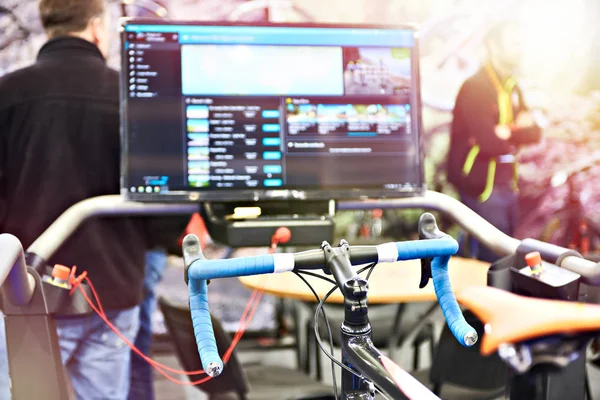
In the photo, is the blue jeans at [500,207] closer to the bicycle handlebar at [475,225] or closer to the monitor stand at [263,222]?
the bicycle handlebar at [475,225]

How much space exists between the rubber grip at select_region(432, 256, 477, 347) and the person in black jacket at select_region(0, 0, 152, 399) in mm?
1122

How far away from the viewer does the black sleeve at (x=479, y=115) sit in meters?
3.76

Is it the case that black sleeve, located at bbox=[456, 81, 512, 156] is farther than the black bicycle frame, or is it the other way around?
black sleeve, located at bbox=[456, 81, 512, 156]

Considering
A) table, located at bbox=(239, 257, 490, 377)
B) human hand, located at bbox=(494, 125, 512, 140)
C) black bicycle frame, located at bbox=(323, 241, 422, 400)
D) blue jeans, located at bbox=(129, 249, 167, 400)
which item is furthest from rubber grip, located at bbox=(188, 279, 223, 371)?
human hand, located at bbox=(494, 125, 512, 140)

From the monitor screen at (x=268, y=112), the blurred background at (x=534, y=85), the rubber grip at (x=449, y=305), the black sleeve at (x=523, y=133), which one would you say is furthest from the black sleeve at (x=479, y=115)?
the rubber grip at (x=449, y=305)

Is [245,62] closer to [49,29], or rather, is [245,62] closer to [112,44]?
[49,29]

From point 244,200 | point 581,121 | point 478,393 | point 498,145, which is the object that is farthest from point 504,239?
point 581,121

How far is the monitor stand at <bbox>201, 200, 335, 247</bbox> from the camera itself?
1.21 meters

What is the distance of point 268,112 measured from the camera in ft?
4.18

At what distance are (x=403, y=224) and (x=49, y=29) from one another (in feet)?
9.39

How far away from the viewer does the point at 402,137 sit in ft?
4.31

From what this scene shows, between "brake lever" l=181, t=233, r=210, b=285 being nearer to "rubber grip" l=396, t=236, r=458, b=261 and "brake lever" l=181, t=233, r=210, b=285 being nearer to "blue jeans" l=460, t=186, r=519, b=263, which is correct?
"rubber grip" l=396, t=236, r=458, b=261

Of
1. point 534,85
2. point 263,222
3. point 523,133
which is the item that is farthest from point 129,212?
point 534,85

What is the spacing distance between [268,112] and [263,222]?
10.2 inches
